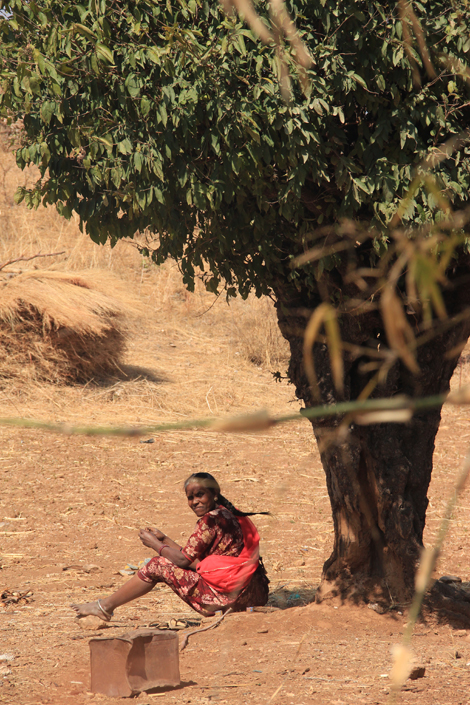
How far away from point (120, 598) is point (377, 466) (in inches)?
65.4

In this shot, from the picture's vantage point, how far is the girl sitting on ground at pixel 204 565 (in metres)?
4.05

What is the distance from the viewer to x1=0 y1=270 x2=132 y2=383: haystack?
31.9 ft

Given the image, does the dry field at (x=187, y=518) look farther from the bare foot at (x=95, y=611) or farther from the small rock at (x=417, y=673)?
the bare foot at (x=95, y=611)

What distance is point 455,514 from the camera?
659 cm

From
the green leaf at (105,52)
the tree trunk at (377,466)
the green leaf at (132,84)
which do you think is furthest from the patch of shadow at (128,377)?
the green leaf at (105,52)

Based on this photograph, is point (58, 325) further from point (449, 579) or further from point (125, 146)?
point (125, 146)

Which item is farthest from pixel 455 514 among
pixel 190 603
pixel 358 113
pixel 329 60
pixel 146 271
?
pixel 146 271

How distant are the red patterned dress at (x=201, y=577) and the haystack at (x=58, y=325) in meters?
6.12

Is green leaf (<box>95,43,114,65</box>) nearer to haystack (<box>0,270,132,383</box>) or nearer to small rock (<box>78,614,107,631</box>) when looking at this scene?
small rock (<box>78,614,107,631</box>)

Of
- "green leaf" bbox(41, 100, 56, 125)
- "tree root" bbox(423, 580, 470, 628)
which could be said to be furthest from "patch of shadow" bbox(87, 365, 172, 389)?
"green leaf" bbox(41, 100, 56, 125)

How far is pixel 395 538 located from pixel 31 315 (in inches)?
279

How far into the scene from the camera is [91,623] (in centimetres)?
415

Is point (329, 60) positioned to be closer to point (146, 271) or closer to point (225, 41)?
point (225, 41)

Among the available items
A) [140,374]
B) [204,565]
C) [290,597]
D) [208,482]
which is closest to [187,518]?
[290,597]
